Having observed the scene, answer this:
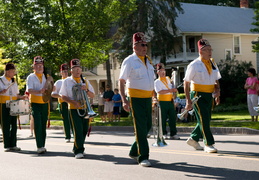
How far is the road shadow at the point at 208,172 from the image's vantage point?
7.08 meters

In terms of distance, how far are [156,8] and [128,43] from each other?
4.05m

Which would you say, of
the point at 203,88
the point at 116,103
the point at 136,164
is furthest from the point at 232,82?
the point at 136,164

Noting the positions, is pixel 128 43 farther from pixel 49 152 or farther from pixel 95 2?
pixel 49 152

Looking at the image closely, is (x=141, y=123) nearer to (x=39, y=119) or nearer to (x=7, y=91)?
(x=39, y=119)

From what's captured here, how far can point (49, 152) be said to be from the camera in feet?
38.2

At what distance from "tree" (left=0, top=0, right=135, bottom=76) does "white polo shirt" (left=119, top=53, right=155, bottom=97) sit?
646 inches

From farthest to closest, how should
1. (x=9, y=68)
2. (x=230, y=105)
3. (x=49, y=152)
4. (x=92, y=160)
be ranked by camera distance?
(x=230, y=105) → (x=9, y=68) → (x=49, y=152) → (x=92, y=160)

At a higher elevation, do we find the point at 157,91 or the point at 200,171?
the point at 157,91

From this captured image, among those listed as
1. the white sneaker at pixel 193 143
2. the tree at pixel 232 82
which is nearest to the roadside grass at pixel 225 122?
the white sneaker at pixel 193 143

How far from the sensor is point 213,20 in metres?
49.4

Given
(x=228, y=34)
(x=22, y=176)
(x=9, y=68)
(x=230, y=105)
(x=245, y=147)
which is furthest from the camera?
(x=228, y=34)

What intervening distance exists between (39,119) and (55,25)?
14286mm

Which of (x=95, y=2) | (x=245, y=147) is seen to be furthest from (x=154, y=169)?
(x=95, y=2)

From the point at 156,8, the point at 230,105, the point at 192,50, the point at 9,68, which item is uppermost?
the point at 156,8
